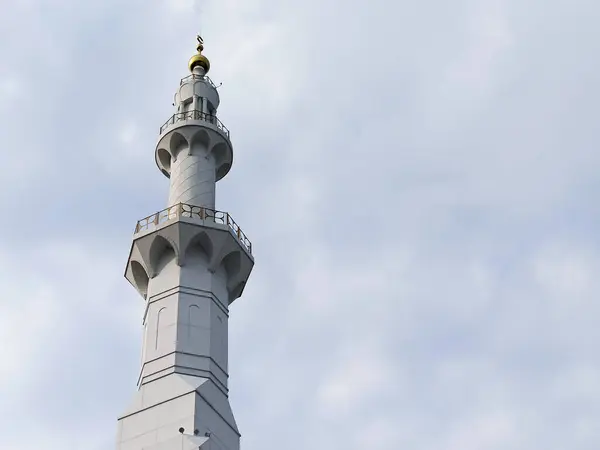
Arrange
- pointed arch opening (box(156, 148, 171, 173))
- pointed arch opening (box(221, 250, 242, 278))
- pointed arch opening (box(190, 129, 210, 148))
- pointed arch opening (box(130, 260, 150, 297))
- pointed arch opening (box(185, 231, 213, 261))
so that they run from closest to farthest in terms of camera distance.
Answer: pointed arch opening (box(185, 231, 213, 261)) → pointed arch opening (box(130, 260, 150, 297)) → pointed arch opening (box(221, 250, 242, 278)) → pointed arch opening (box(190, 129, 210, 148)) → pointed arch opening (box(156, 148, 171, 173))

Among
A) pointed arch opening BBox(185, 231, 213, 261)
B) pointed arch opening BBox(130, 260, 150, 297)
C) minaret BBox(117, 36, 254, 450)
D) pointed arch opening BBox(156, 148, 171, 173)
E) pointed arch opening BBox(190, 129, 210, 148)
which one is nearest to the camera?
minaret BBox(117, 36, 254, 450)

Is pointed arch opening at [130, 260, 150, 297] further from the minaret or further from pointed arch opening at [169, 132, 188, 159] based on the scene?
pointed arch opening at [169, 132, 188, 159]

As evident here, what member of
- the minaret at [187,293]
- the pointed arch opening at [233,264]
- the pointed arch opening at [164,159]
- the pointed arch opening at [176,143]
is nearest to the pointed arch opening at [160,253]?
the minaret at [187,293]

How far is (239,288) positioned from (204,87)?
1039cm

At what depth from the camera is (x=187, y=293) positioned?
125 feet

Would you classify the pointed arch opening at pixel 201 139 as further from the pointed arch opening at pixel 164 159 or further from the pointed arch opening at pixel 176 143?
the pointed arch opening at pixel 164 159

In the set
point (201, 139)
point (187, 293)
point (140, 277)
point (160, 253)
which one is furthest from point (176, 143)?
point (187, 293)

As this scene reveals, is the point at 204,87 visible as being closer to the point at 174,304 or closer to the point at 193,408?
the point at 174,304

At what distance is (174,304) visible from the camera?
37.8 meters

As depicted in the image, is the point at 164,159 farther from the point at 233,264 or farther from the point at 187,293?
the point at 187,293

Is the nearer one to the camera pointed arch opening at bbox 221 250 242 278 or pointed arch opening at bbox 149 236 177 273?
pointed arch opening at bbox 149 236 177 273

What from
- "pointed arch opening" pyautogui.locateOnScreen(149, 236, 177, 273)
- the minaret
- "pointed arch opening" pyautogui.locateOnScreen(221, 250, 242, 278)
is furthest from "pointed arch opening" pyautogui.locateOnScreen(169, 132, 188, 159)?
"pointed arch opening" pyautogui.locateOnScreen(221, 250, 242, 278)

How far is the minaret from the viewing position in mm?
34938

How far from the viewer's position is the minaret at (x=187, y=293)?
115ft
